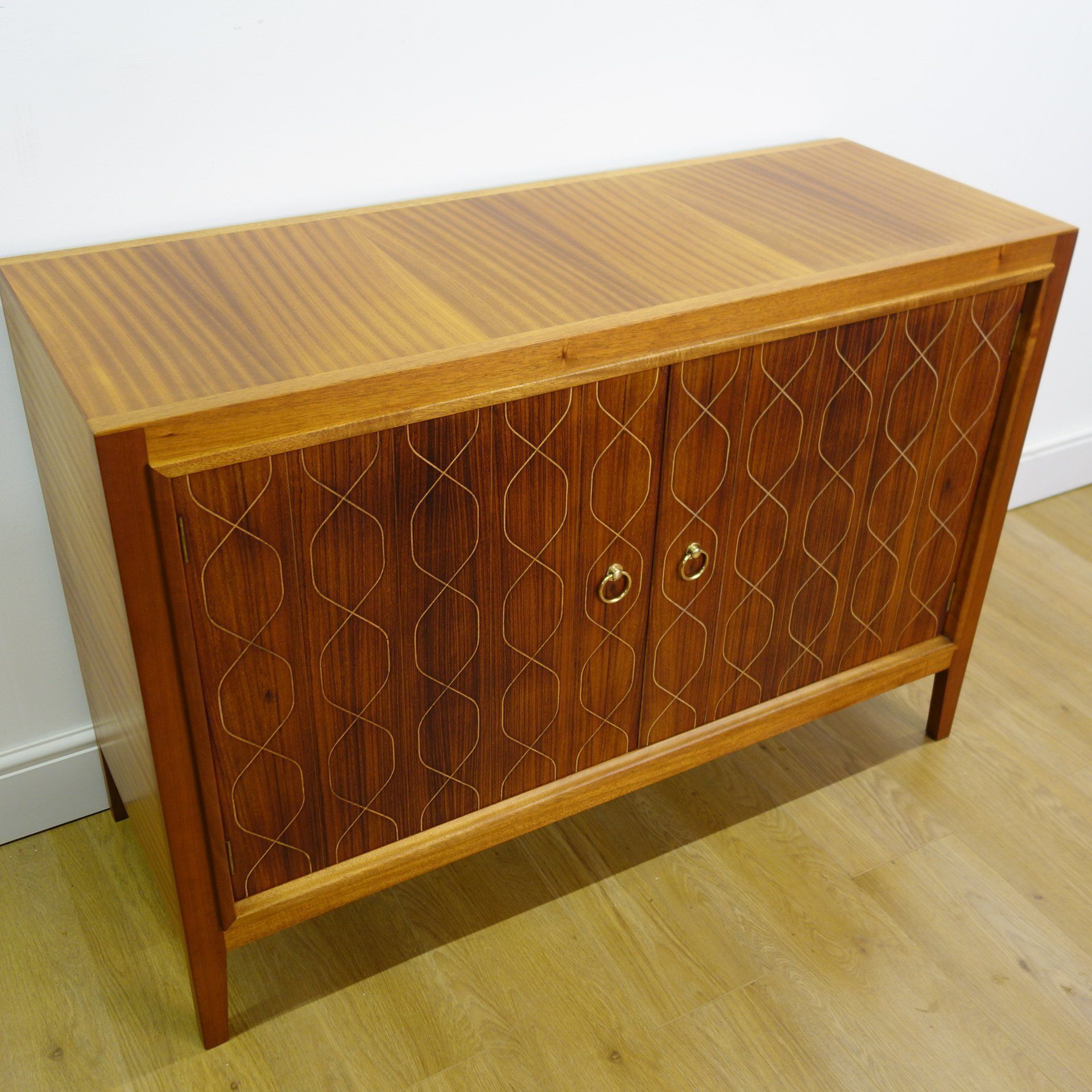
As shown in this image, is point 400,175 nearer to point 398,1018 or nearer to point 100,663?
point 100,663

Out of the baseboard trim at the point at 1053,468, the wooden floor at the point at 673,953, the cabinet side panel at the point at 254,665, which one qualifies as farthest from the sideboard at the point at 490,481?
the baseboard trim at the point at 1053,468

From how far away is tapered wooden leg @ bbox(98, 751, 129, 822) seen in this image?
1.71 meters

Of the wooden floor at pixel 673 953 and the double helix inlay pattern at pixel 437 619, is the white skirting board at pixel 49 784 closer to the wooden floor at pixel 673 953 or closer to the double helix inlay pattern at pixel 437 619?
the wooden floor at pixel 673 953

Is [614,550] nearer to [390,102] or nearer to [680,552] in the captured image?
[680,552]

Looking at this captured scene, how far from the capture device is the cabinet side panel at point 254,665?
1.10 meters

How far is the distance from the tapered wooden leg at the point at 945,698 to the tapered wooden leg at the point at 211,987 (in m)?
1.12

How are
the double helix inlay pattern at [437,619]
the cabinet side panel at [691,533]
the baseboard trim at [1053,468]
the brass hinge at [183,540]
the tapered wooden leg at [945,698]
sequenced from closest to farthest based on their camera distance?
1. the brass hinge at [183,540]
2. the double helix inlay pattern at [437,619]
3. the cabinet side panel at [691,533]
4. the tapered wooden leg at [945,698]
5. the baseboard trim at [1053,468]

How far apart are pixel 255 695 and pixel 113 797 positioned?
0.64m

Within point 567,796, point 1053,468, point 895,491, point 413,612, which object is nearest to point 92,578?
point 413,612

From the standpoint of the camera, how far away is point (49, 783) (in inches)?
66.7

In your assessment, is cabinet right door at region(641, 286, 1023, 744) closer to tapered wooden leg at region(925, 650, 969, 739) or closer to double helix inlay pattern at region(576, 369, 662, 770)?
double helix inlay pattern at region(576, 369, 662, 770)

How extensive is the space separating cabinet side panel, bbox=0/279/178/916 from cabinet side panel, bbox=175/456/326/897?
0.07 m

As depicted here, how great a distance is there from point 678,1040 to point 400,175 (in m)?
1.13

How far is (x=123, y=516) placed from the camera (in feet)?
3.45
